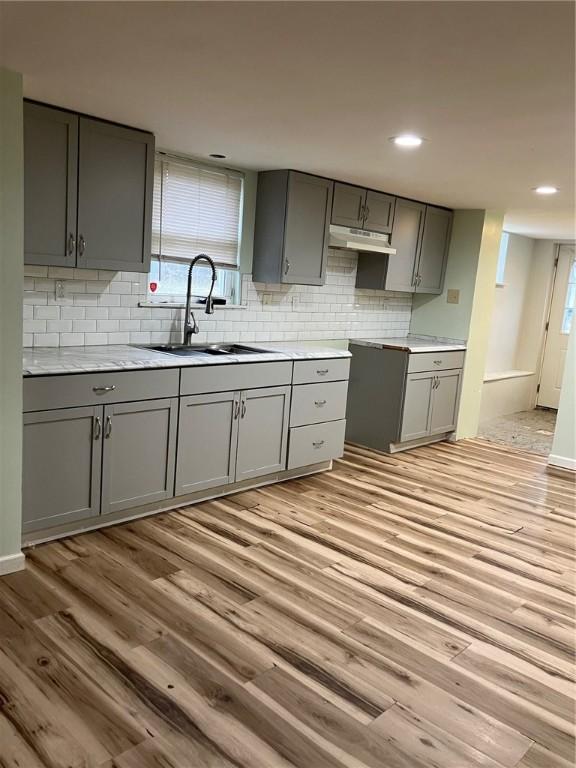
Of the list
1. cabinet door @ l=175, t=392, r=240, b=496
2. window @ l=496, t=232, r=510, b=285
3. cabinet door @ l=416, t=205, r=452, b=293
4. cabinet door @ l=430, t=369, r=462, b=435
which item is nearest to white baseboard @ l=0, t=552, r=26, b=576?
cabinet door @ l=175, t=392, r=240, b=496

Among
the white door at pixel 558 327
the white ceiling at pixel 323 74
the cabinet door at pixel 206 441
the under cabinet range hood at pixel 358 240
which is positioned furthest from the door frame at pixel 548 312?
the cabinet door at pixel 206 441

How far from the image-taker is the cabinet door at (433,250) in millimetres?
5820

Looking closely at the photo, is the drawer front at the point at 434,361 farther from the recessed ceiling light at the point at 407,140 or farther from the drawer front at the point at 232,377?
the recessed ceiling light at the point at 407,140

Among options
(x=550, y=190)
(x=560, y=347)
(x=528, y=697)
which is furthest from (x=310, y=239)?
(x=560, y=347)

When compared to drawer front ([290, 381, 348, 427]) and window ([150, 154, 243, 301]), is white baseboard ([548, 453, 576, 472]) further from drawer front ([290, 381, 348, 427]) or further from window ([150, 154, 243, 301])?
window ([150, 154, 243, 301])

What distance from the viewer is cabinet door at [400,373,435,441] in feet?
18.0

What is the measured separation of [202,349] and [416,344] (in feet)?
7.28

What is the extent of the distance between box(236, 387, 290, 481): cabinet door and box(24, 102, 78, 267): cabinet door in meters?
1.43

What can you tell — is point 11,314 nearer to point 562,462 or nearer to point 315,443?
point 315,443

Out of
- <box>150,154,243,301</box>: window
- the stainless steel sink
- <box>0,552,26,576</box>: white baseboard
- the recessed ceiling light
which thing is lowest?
<box>0,552,26,576</box>: white baseboard

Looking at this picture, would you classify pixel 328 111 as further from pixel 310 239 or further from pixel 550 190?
pixel 550 190

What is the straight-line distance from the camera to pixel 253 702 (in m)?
2.21

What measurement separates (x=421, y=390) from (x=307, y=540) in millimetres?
2441

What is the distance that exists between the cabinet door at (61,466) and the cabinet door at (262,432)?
1047 millimetres
